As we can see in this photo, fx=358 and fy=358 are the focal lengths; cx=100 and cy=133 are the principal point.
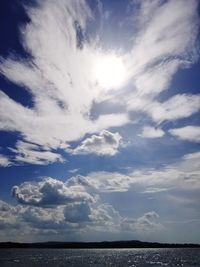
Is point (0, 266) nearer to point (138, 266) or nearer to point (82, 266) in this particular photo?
point (82, 266)

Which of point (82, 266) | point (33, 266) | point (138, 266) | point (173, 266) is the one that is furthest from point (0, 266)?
point (173, 266)

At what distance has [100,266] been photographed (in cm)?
12619

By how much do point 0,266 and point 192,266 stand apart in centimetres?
6544

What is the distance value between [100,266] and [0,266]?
34.4 metres

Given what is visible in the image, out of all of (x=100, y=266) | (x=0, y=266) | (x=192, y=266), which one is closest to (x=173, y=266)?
(x=192, y=266)

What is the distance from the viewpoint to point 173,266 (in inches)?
4929

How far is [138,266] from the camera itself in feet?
414

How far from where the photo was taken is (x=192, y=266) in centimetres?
12156

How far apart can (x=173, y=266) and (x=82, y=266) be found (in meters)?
31.8

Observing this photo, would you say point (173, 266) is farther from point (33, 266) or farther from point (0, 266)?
point (0, 266)

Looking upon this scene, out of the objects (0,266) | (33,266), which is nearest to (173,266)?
(33,266)

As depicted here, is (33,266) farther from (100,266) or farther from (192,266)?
(192,266)

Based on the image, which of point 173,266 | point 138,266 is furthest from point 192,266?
point 138,266

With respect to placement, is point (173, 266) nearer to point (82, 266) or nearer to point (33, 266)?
point (82, 266)
